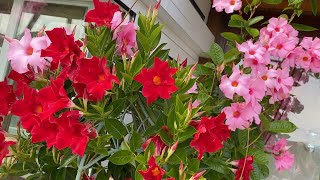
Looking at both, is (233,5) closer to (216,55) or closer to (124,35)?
(216,55)

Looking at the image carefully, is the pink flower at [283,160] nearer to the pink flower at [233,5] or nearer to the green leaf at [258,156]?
the green leaf at [258,156]

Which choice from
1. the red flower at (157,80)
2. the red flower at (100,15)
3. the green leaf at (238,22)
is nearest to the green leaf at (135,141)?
the red flower at (157,80)

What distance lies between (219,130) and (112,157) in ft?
0.71

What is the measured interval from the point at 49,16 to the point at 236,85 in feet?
2.08

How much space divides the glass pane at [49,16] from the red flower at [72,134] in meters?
0.57

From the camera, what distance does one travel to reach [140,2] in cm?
164

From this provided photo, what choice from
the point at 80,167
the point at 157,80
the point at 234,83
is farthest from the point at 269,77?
the point at 80,167

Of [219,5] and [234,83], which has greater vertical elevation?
[219,5]

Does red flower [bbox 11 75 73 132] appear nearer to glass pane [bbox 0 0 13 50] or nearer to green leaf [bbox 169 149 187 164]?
green leaf [bbox 169 149 187 164]

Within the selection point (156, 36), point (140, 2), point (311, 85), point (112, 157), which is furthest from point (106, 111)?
point (311, 85)

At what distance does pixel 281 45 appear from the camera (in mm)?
1215

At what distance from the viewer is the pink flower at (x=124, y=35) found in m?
0.90

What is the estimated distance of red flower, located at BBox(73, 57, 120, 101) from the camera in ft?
2.49

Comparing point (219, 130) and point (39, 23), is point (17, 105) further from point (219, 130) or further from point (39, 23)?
point (39, 23)
